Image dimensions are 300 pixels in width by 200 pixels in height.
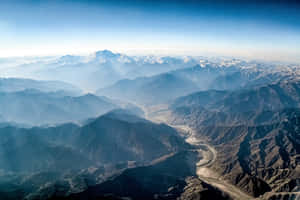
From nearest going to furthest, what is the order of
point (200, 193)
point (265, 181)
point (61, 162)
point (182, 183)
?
1. point (200, 193)
2. point (182, 183)
3. point (265, 181)
4. point (61, 162)

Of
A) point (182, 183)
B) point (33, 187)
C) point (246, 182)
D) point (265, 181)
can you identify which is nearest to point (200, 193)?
point (182, 183)

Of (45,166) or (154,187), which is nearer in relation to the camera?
(154,187)

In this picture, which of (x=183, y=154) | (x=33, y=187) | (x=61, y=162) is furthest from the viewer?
(x=183, y=154)

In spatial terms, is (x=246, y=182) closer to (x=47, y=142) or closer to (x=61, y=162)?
(x=61, y=162)

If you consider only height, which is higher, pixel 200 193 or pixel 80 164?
pixel 200 193

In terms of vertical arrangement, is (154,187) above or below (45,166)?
above

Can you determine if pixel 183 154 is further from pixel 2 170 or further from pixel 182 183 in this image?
pixel 2 170

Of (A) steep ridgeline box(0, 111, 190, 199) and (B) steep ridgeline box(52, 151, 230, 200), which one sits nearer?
(B) steep ridgeline box(52, 151, 230, 200)

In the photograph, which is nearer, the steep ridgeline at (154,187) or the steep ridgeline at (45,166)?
the steep ridgeline at (154,187)

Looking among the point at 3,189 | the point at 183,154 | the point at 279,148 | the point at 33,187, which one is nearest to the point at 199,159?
the point at 183,154

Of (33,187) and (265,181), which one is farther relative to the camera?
(265,181)
